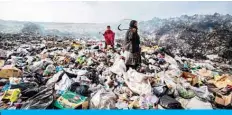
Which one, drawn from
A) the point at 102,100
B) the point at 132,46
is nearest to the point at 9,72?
the point at 102,100

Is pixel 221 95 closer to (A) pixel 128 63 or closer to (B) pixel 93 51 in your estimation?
(A) pixel 128 63

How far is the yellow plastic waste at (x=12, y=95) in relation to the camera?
4.28 m

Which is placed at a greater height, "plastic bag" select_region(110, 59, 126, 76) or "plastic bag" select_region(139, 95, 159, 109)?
"plastic bag" select_region(110, 59, 126, 76)

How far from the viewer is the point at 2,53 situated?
4762 millimetres

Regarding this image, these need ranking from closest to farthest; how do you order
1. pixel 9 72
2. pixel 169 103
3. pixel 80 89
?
pixel 169 103 → pixel 80 89 → pixel 9 72

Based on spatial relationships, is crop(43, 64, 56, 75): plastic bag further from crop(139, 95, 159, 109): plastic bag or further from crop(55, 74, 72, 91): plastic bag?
crop(139, 95, 159, 109): plastic bag

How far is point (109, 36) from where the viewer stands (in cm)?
487

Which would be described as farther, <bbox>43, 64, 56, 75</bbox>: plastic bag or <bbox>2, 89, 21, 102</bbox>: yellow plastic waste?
<bbox>43, 64, 56, 75</bbox>: plastic bag

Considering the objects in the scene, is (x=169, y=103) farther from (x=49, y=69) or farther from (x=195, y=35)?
(x=49, y=69)

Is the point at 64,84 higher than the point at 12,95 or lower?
higher

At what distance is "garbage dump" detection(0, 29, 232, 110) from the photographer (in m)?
4.27

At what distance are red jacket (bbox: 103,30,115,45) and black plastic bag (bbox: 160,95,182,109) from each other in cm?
122

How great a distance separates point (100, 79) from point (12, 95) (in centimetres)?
121

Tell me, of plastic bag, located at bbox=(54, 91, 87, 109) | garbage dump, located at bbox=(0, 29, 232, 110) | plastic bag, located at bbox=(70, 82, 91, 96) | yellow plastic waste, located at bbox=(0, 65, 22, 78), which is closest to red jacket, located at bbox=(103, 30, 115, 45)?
garbage dump, located at bbox=(0, 29, 232, 110)
